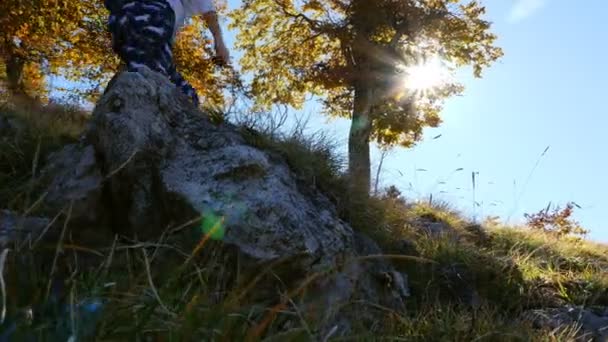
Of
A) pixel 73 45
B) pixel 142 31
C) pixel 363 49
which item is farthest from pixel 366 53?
pixel 142 31

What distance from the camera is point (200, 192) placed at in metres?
2.80

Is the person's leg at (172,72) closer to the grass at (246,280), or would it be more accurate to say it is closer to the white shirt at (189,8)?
the white shirt at (189,8)

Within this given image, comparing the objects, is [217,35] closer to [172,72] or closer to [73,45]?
[172,72]

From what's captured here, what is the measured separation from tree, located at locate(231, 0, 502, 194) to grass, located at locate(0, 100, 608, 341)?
27.0ft

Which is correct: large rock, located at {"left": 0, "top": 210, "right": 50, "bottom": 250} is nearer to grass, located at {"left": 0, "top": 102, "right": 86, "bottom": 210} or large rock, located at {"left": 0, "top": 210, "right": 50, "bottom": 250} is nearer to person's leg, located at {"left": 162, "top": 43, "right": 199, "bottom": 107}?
grass, located at {"left": 0, "top": 102, "right": 86, "bottom": 210}

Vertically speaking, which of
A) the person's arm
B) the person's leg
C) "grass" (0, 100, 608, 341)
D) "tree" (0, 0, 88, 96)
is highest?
"tree" (0, 0, 88, 96)

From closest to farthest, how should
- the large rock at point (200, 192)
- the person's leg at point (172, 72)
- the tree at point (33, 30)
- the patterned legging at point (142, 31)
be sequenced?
1. the large rock at point (200, 192)
2. the patterned legging at point (142, 31)
3. the person's leg at point (172, 72)
4. the tree at point (33, 30)

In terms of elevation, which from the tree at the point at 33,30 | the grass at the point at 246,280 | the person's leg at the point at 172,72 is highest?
the tree at the point at 33,30

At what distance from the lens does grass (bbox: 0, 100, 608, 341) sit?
1271 mm

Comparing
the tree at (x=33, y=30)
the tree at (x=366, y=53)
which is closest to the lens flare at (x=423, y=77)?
the tree at (x=366, y=53)

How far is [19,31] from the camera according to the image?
12938 millimetres

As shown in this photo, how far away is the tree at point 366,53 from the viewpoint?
13.8 meters

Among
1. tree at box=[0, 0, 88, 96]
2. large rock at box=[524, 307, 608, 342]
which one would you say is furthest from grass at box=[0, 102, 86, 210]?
tree at box=[0, 0, 88, 96]

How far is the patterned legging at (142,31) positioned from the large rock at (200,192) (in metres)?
0.25
